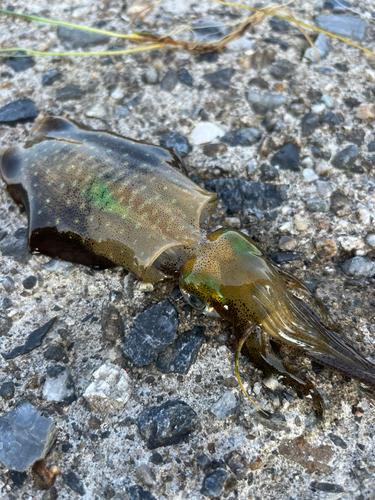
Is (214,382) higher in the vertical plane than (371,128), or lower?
lower

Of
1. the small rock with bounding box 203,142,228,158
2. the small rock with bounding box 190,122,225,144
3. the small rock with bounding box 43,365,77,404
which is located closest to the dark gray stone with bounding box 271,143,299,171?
the small rock with bounding box 203,142,228,158

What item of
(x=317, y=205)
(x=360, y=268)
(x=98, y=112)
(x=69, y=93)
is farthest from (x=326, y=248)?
(x=69, y=93)

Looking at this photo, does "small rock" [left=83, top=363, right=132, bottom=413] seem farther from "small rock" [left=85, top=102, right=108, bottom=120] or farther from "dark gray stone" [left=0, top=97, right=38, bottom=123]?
"dark gray stone" [left=0, top=97, right=38, bottom=123]

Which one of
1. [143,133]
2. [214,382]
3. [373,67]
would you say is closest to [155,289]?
[214,382]

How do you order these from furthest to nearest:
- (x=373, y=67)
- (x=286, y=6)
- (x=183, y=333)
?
(x=286, y=6)
(x=373, y=67)
(x=183, y=333)

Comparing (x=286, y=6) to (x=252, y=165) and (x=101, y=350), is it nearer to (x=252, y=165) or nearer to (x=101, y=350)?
(x=252, y=165)

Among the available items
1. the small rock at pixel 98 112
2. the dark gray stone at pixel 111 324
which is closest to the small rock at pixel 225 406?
the dark gray stone at pixel 111 324
